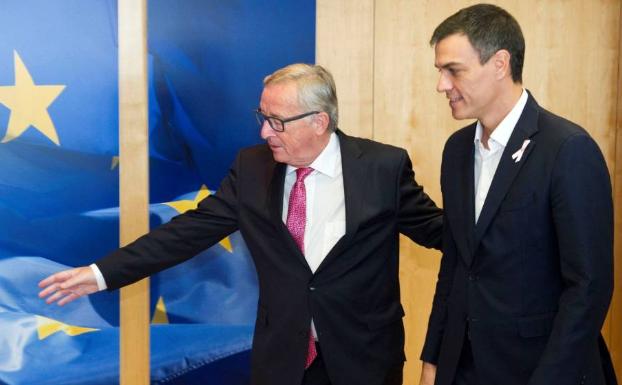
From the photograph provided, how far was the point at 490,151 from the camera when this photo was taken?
2.06 metres

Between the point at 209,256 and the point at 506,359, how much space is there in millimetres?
1757

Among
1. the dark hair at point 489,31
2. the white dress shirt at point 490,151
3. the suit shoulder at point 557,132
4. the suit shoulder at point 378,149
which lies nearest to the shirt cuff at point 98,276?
the suit shoulder at point 378,149

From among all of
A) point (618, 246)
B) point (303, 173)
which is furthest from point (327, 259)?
point (618, 246)

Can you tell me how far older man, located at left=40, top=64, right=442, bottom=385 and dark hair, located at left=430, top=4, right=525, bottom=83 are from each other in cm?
58

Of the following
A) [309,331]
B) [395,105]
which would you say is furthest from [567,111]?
[309,331]

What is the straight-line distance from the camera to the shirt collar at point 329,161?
248 cm

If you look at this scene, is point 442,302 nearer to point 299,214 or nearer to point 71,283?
point 299,214

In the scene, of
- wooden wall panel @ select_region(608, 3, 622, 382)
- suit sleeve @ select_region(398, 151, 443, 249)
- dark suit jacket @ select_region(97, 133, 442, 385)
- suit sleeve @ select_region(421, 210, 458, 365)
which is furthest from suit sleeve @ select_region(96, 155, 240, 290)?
wooden wall panel @ select_region(608, 3, 622, 382)

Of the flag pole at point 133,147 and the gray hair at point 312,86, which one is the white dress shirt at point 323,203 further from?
the flag pole at point 133,147

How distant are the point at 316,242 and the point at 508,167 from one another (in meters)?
0.71

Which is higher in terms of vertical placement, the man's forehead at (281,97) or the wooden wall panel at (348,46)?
the wooden wall panel at (348,46)

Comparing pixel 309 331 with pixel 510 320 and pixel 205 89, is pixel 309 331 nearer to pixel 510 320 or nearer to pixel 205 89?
pixel 510 320

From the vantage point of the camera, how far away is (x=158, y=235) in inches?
102

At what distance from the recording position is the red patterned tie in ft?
7.86
